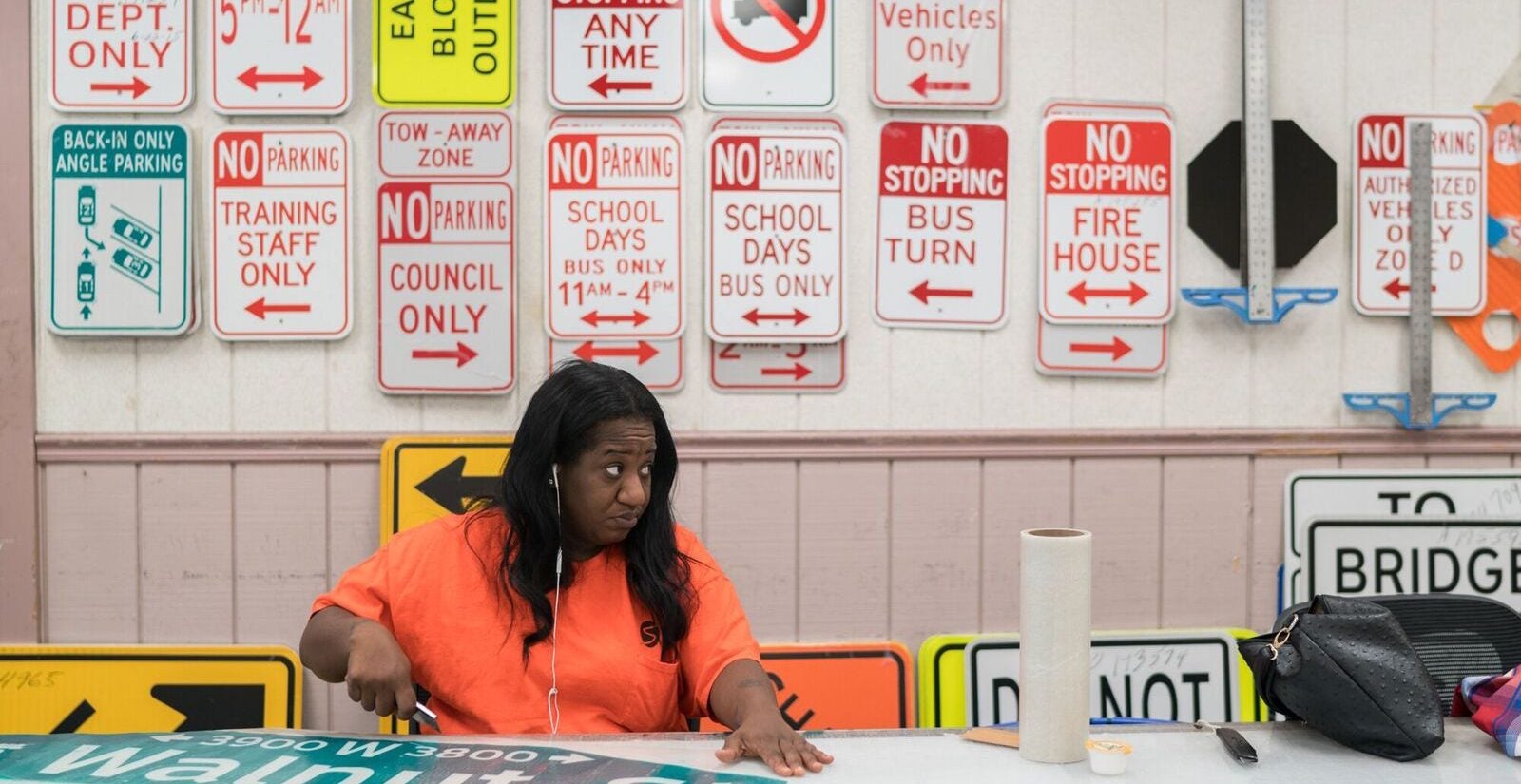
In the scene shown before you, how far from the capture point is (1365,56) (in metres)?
2.80

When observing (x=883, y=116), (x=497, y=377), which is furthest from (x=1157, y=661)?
(x=497, y=377)

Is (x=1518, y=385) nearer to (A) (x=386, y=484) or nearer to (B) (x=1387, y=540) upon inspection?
(B) (x=1387, y=540)

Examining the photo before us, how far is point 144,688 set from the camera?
270cm

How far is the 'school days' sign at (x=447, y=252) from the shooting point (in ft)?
8.78

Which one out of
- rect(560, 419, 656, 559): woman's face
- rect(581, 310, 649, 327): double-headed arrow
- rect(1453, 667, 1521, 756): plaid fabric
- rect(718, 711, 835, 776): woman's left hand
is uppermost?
rect(581, 310, 649, 327): double-headed arrow

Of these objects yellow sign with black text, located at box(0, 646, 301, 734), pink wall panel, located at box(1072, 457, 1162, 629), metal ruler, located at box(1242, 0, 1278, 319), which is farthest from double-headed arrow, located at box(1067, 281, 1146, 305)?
yellow sign with black text, located at box(0, 646, 301, 734)

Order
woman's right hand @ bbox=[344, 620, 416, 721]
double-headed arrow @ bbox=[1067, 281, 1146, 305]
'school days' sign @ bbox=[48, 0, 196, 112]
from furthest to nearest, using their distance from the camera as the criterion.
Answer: double-headed arrow @ bbox=[1067, 281, 1146, 305] < 'school days' sign @ bbox=[48, 0, 196, 112] < woman's right hand @ bbox=[344, 620, 416, 721]

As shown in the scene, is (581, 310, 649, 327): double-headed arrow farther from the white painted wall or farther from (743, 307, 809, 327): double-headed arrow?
(743, 307, 809, 327): double-headed arrow

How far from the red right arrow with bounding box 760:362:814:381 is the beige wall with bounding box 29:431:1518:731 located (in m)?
0.15

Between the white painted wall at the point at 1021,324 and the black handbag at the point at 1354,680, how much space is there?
136 centimetres

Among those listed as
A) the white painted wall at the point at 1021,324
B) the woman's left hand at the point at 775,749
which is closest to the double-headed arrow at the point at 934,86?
the white painted wall at the point at 1021,324

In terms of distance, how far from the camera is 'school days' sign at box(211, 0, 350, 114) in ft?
8.76

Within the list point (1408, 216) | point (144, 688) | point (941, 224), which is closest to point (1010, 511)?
point (941, 224)

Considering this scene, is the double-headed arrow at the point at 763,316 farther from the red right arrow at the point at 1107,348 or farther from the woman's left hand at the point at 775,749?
the woman's left hand at the point at 775,749
